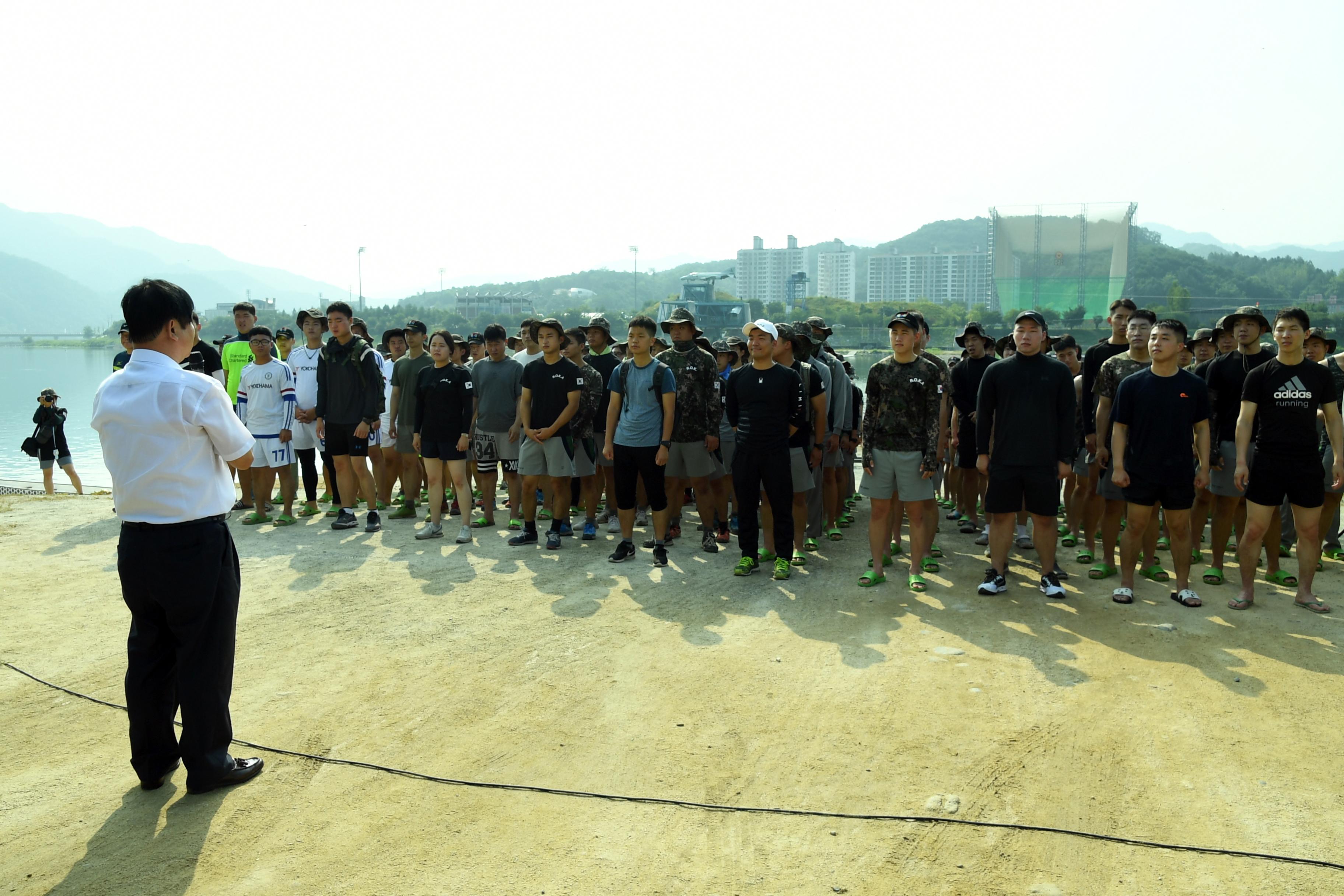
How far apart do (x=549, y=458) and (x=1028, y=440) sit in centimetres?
418

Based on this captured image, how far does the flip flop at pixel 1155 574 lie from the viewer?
21.5 feet

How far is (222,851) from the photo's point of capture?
10.0ft

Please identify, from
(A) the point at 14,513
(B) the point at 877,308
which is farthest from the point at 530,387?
(B) the point at 877,308

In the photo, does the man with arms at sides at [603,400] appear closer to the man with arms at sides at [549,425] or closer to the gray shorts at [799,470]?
the man with arms at sides at [549,425]

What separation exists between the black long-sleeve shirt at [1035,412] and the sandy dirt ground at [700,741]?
1.09m

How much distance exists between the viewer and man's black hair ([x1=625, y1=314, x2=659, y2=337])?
7008 mm

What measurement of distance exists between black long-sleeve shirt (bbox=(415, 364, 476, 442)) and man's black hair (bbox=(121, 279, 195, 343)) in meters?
4.61

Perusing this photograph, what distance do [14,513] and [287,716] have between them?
798 cm

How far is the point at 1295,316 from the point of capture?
5727 millimetres

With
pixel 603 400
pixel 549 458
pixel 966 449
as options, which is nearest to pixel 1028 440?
pixel 966 449

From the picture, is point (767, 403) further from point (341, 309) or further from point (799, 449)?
point (341, 309)

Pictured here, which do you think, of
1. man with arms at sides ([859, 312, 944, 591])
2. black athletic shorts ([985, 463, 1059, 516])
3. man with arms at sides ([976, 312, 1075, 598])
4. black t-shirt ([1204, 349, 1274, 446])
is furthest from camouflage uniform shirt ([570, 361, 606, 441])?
black t-shirt ([1204, 349, 1274, 446])

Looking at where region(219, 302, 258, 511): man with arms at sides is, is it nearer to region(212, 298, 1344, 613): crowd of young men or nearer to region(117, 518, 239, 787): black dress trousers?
region(212, 298, 1344, 613): crowd of young men

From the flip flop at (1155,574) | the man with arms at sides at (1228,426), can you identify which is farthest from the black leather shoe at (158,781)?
the man with arms at sides at (1228,426)
